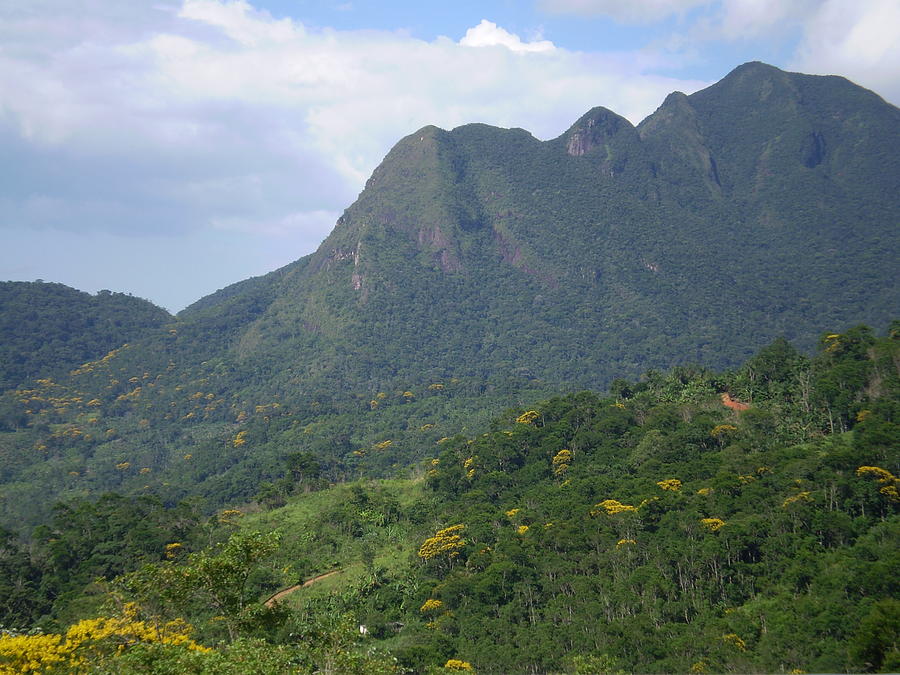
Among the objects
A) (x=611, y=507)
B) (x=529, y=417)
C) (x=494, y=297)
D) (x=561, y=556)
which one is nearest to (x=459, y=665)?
(x=561, y=556)

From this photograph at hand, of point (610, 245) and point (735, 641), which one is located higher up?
point (610, 245)

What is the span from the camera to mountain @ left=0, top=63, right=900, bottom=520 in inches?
3332

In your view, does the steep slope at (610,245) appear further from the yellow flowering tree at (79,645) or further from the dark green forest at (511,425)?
the yellow flowering tree at (79,645)

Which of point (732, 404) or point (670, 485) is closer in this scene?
point (670, 485)

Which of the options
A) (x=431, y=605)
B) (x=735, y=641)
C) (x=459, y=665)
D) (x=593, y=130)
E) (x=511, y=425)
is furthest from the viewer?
(x=593, y=130)

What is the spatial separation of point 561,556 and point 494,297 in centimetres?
9694

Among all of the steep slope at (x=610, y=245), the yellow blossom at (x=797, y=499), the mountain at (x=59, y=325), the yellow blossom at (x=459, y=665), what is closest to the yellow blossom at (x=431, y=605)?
the yellow blossom at (x=459, y=665)

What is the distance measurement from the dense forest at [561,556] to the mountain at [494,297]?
68.2 feet

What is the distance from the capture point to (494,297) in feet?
430

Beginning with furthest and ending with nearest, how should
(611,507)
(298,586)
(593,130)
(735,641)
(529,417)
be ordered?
(593,130) → (529,417) → (298,586) → (611,507) → (735,641)

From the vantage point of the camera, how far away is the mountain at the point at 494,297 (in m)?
84.6

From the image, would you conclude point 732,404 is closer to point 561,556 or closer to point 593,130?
point 561,556

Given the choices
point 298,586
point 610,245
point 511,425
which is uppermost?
point 610,245

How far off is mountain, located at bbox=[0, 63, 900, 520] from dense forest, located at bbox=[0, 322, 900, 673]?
20.8 meters
